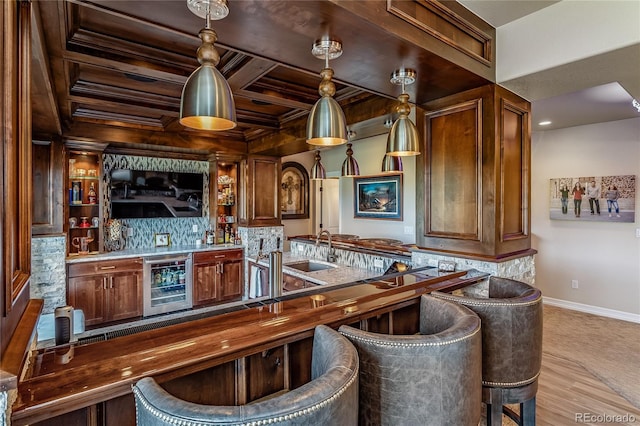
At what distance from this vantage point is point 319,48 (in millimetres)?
1683

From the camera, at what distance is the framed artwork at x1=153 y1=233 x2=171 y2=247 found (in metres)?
5.14

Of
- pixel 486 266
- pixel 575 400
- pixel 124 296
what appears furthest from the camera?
pixel 124 296

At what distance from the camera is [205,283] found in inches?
195

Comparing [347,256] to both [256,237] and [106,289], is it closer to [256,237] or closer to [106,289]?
[256,237]

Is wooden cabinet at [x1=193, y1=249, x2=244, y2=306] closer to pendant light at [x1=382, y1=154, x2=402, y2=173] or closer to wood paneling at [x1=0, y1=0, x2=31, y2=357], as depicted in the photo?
pendant light at [x1=382, y1=154, x2=402, y2=173]

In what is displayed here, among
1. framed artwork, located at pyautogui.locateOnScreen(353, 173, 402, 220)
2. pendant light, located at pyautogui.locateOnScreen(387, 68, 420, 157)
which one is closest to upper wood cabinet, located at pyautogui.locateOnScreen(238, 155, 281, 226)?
framed artwork, located at pyautogui.locateOnScreen(353, 173, 402, 220)

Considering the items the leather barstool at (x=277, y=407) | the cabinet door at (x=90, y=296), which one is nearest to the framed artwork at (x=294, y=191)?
the cabinet door at (x=90, y=296)

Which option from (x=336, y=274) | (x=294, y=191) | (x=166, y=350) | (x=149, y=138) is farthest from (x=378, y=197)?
(x=166, y=350)

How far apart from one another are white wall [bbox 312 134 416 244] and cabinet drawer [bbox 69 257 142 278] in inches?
162

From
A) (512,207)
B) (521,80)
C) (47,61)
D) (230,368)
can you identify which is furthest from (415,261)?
(47,61)

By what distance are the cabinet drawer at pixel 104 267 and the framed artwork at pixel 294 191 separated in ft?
11.4

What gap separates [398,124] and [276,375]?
1537mm

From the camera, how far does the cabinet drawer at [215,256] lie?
4891mm

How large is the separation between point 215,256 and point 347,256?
2.28m
